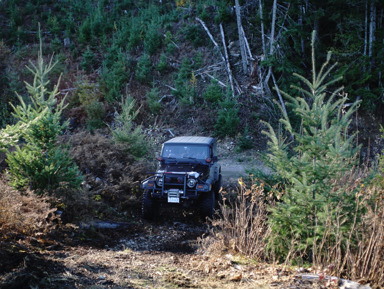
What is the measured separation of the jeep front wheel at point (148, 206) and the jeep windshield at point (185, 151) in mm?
1296

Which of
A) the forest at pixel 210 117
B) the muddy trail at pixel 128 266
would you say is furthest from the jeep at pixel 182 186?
the muddy trail at pixel 128 266

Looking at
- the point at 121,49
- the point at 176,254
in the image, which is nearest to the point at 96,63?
the point at 121,49

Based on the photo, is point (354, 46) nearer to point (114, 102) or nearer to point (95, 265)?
Result: point (114, 102)

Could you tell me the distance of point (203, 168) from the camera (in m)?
8.78

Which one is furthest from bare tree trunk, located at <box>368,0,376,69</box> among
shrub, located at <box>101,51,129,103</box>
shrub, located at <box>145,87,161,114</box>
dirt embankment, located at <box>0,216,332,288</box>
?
dirt embankment, located at <box>0,216,332,288</box>

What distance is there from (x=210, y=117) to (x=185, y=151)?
1036cm

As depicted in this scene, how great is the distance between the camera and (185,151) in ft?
30.2

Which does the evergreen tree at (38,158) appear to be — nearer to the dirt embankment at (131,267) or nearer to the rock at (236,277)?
the dirt embankment at (131,267)

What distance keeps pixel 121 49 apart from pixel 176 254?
20.6 meters

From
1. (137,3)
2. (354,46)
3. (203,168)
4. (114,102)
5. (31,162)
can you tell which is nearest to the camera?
(31,162)

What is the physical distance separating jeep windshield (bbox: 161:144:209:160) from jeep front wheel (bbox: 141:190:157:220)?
130 cm

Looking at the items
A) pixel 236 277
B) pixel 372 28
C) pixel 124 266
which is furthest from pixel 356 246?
pixel 372 28

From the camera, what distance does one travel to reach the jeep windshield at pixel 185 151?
29.9 ft

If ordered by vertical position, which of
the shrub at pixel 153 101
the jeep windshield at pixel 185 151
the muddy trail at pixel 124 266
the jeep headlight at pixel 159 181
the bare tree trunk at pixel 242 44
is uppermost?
the bare tree trunk at pixel 242 44
